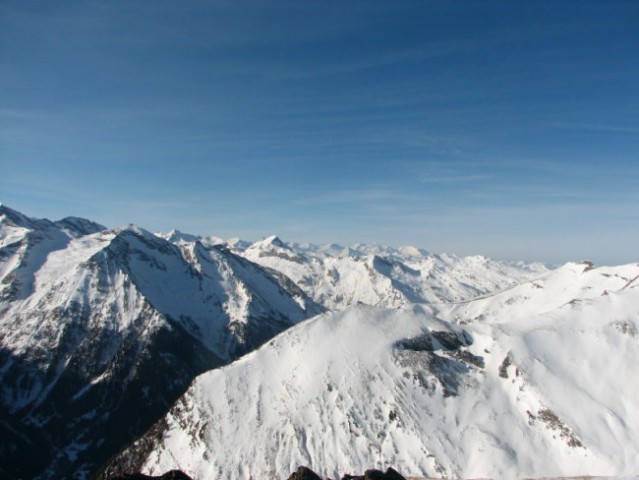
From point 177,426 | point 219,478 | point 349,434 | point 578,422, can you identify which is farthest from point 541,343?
point 177,426

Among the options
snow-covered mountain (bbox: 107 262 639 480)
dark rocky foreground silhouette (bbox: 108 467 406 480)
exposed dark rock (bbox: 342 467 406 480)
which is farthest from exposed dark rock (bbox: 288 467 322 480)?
snow-covered mountain (bbox: 107 262 639 480)

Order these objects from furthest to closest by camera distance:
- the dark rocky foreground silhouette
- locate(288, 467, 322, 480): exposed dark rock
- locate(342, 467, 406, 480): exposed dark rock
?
locate(288, 467, 322, 480): exposed dark rock, the dark rocky foreground silhouette, locate(342, 467, 406, 480): exposed dark rock

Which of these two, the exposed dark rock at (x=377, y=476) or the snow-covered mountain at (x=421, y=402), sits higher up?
the exposed dark rock at (x=377, y=476)

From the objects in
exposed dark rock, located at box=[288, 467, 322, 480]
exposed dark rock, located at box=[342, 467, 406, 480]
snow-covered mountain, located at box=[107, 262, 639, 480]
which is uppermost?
exposed dark rock, located at box=[342, 467, 406, 480]

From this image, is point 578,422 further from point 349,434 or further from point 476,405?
point 349,434

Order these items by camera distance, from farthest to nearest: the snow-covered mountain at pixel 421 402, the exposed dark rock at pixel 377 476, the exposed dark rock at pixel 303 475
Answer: the snow-covered mountain at pixel 421 402 < the exposed dark rock at pixel 303 475 < the exposed dark rock at pixel 377 476

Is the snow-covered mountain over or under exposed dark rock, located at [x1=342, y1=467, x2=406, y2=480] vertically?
under

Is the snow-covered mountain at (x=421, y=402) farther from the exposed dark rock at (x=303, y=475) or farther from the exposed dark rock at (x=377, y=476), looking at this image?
the exposed dark rock at (x=303, y=475)

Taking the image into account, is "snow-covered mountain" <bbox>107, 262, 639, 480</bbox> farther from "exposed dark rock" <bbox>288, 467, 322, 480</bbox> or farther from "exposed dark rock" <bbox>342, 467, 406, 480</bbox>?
"exposed dark rock" <bbox>288, 467, 322, 480</bbox>

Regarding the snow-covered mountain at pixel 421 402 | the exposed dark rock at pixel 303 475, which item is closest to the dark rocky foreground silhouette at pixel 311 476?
the exposed dark rock at pixel 303 475
